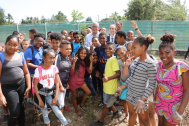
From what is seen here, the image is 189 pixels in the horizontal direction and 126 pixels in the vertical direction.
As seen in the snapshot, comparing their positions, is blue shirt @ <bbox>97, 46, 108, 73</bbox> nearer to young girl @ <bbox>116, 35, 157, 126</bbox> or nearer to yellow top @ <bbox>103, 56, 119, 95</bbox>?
yellow top @ <bbox>103, 56, 119, 95</bbox>

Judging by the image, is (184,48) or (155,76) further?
(184,48)

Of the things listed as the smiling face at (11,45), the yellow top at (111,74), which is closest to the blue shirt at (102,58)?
the yellow top at (111,74)

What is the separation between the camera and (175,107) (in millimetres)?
1789

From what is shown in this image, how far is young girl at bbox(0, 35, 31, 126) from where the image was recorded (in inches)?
92.7

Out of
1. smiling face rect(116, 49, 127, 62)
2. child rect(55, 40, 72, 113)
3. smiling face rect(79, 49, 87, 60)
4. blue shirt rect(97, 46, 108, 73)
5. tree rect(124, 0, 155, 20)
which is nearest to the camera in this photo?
smiling face rect(116, 49, 127, 62)

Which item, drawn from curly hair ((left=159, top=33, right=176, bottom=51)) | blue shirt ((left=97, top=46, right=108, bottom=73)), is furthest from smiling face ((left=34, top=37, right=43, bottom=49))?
curly hair ((left=159, top=33, right=176, bottom=51))

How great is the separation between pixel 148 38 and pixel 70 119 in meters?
2.51

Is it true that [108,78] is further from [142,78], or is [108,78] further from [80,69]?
[80,69]

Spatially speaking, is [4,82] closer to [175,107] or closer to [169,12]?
[175,107]

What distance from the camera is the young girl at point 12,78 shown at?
2.36m

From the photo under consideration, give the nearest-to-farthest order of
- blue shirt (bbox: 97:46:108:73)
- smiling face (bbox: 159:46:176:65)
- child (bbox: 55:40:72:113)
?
smiling face (bbox: 159:46:176:65), child (bbox: 55:40:72:113), blue shirt (bbox: 97:46:108:73)

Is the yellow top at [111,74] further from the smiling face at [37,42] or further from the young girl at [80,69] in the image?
the smiling face at [37,42]

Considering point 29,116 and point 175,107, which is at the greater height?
point 175,107

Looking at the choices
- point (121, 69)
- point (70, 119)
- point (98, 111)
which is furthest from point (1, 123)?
point (121, 69)
